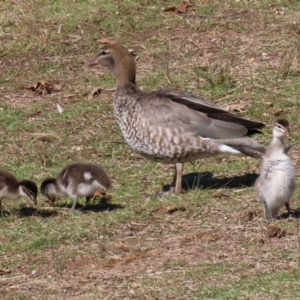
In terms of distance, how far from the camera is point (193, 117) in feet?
30.6

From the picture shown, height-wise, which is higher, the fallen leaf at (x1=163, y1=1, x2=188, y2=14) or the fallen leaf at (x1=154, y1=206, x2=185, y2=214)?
the fallen leaf at (x1=163, y1=1, x2=188, y2=14)

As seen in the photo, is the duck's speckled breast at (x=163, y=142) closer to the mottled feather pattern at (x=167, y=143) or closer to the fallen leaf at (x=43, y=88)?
the mottled feather pattern at (x=167, y=143)

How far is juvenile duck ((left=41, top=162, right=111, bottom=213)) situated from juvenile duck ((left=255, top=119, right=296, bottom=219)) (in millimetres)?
1539

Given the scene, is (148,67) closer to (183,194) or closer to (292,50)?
(292,50)

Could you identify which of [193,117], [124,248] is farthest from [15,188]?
[193,117]

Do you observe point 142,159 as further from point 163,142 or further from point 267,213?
point 267,213

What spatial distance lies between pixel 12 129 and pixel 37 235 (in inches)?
125

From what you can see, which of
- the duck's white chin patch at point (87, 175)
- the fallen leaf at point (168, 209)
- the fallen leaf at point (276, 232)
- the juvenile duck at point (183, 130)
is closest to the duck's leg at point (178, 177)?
the juvenile duck at point (183, 130)

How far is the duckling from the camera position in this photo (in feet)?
28.6

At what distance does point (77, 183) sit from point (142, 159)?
1656 millimetres

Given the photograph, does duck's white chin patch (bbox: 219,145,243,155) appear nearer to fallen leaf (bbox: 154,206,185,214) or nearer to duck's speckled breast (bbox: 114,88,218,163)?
duck's speckled breast (bbox: 114,88,218,163)

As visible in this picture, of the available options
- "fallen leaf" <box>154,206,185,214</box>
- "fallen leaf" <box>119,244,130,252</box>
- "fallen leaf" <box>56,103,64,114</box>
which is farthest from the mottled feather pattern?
"fallen leaf" <box>56,103,64,114</box>

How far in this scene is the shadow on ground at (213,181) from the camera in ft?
30.6

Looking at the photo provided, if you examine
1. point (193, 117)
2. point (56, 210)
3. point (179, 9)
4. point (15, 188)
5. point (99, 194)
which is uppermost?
point (179, 9)
